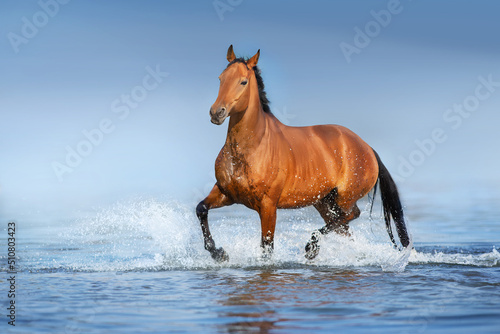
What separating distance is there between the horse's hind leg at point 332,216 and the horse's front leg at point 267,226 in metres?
0.94

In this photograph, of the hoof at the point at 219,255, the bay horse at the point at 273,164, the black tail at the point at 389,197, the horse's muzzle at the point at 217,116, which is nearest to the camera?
the horse's muzzle at the point at 217,116

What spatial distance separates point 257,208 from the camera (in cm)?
674

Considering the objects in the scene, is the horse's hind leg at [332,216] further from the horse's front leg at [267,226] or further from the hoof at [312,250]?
the horse's front leg at [267,226]

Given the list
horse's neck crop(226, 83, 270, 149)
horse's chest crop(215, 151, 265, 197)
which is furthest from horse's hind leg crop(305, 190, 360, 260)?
horse's neck crop(226, 83, 270, 149)

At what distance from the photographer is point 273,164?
6.70 metres

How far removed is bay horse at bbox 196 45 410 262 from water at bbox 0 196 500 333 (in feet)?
1.43

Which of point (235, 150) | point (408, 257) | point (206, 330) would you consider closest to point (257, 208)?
point (235, 150)

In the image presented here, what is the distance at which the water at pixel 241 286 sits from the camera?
3756mm

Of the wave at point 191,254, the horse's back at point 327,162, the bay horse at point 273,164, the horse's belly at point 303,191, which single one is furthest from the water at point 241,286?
the horse's back at point 327,162

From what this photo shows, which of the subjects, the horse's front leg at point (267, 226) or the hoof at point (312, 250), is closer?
the horse's front leg at point (267, 226)

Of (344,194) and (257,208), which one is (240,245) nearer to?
(257,208)

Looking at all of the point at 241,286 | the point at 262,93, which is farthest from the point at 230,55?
the point at 241,286

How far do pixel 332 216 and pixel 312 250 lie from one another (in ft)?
2.26

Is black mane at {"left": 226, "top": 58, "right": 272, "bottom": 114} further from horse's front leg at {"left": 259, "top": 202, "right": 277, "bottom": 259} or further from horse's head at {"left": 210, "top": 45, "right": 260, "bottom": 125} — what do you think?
horse's front leg at {"left": 259, "top": 202, "right": 277, "bottom": 259}
